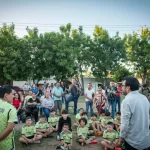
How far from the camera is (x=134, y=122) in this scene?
11.0 feet

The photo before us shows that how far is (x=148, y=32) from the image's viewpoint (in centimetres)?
3216

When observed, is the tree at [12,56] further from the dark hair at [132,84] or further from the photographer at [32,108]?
the dark hair at [132,84]

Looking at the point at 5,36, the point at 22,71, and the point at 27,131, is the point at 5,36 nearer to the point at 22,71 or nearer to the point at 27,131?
the point at 22,71

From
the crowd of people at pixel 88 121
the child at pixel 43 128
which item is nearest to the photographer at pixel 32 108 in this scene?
the crowd of people at pixel 88 121

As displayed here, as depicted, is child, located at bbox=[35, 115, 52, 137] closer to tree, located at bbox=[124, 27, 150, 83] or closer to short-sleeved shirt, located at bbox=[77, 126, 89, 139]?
short-sleeved shirt, located at bbox=[77, 126, 89, 139]

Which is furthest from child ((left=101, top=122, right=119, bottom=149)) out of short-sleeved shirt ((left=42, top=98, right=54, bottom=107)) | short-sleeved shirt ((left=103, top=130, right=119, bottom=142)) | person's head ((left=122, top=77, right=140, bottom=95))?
short-sleeved shirt ((left=42, top=98, right=54, bottom=107))

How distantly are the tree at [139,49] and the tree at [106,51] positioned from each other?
1.44 meters

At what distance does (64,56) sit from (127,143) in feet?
73.6

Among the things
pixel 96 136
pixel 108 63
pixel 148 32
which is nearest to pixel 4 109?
pixel 96 136

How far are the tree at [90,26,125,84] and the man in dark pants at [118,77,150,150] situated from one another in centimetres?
2757

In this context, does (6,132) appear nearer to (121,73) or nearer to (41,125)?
(41,125)

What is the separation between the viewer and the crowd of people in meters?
3.31

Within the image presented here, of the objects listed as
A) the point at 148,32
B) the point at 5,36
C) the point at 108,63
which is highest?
the point at 148,32

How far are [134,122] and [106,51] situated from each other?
2811cm
